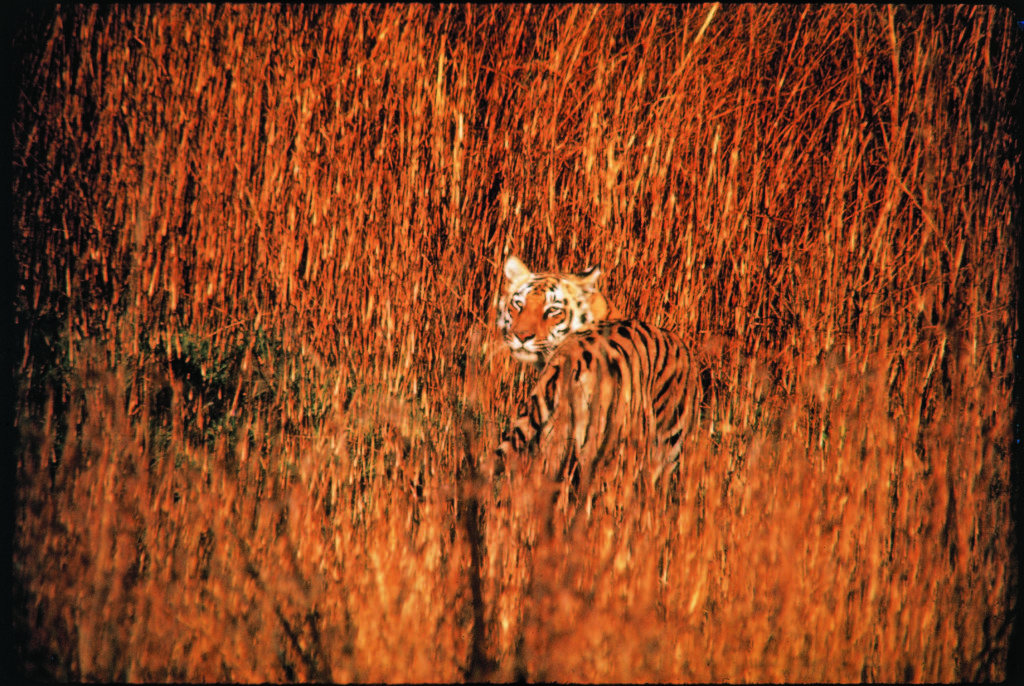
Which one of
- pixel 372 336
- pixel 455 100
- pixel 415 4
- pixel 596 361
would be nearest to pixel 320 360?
pixel 372 336

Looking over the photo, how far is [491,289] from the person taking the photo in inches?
125

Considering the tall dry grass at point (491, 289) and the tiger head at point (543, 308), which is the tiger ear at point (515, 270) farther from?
the tall dry grass at point (491, 289)

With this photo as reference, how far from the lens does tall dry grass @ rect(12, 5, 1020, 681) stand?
1.97m

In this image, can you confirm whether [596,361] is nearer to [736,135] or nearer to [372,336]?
[372,336]

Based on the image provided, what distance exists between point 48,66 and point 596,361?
2863 millimetres

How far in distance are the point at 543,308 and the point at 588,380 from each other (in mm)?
625

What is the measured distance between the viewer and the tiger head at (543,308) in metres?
2.87

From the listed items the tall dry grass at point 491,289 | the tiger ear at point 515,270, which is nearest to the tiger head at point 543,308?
the tiger ear at point 515,270

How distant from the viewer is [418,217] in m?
2.97

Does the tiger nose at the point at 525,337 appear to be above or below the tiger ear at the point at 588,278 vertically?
below

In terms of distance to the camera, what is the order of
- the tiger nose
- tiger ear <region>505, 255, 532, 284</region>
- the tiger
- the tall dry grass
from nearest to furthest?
the tall dry grass
the tiger
the tiger nose
tiger ear <region>505, 255, 532, 284</region>

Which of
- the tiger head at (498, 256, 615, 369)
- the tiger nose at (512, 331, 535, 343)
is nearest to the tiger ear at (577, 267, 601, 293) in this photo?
the tiger head at (498, 256, 615, 369)

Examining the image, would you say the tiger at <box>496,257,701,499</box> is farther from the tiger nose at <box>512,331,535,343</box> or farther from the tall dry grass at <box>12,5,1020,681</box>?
the tall dry grass at <box>12,5,1020,681</box>

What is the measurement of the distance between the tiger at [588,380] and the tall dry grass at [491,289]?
134 millimetres
